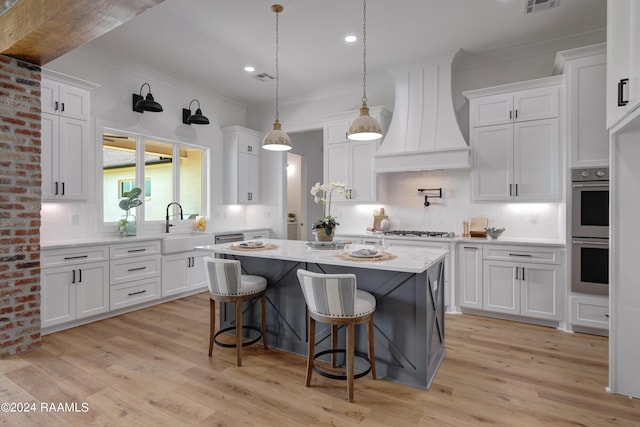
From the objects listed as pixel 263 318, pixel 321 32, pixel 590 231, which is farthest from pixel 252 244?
pixel 590 231

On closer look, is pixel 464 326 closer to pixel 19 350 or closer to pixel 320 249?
pixel 320 249

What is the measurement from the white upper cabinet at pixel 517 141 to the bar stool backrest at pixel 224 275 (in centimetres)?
314

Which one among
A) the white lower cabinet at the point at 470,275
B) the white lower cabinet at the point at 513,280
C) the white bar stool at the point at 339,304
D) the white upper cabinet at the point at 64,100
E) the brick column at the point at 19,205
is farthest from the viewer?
the white lower cabinet at the point at 470,275

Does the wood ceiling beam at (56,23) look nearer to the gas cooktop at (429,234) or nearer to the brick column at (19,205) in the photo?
the brick column at (19,205)

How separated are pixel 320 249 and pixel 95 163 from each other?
322 cm

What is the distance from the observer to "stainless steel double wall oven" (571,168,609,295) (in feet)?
11.0

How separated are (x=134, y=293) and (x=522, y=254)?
4667 mm

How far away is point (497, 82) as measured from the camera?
446 centimetres

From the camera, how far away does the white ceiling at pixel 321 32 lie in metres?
3.39

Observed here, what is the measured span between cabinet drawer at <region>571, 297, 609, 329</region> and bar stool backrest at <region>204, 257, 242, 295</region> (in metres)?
3.40

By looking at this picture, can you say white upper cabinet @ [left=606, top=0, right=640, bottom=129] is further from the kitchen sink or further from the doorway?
the doorway

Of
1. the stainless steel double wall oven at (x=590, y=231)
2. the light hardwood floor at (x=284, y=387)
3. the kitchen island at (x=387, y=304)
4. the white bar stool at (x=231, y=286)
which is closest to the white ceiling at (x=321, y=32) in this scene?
the stainless steel double wall oven at (x=590, y=231)

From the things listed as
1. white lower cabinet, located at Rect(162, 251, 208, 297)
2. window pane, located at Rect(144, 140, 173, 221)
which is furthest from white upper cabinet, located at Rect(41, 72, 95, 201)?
white lower cabinet, located at Rect(162, 251, 208, 297)

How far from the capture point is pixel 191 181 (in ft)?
18.6
